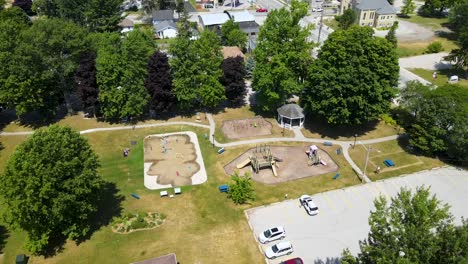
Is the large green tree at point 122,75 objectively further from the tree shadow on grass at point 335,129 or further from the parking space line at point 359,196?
the parking space line at point 359,196

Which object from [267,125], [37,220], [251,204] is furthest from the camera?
[267,125]

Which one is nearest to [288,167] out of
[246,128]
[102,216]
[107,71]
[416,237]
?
[246,128]

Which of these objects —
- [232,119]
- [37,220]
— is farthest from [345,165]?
[37,220]

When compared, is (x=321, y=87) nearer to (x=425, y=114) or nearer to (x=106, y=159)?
(x=425, y=114)

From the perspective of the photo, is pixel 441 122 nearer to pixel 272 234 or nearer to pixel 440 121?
pixel 440 121

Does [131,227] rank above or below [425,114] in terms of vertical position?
below

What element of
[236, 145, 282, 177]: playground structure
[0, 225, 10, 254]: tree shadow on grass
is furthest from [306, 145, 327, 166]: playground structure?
[0, 225, 10, 254]: tree shadow on grass
